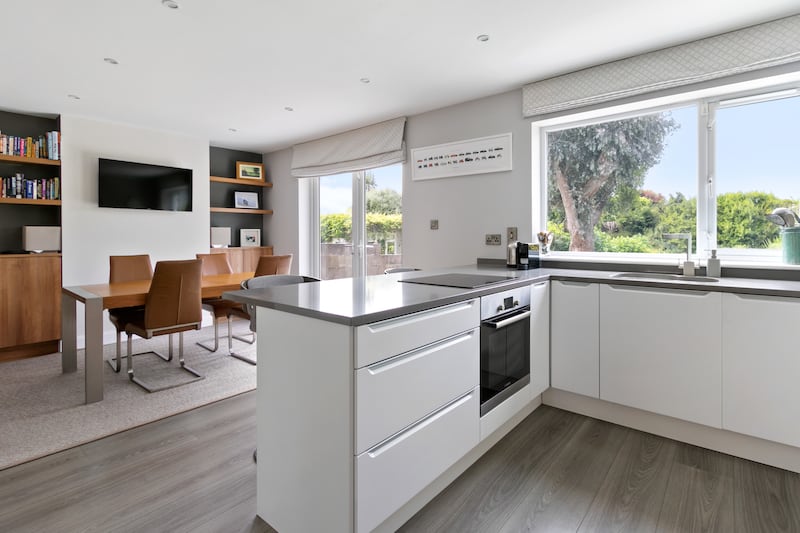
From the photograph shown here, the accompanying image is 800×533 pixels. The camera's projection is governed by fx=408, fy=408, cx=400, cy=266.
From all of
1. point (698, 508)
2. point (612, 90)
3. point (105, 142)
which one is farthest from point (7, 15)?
point (698, 508)

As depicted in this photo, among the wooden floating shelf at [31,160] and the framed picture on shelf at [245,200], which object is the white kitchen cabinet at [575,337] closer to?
the framed picture on shelf at [245,200]

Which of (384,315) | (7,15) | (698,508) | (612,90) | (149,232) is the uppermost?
(7,15)

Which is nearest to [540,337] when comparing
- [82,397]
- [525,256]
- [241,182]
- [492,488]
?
[525,256]

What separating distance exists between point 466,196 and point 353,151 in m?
1.57

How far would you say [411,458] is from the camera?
1.51m

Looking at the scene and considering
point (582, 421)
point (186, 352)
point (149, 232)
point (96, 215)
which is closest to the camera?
point (582, 421)

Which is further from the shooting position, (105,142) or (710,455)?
(105,142)

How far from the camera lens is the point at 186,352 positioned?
3.95m

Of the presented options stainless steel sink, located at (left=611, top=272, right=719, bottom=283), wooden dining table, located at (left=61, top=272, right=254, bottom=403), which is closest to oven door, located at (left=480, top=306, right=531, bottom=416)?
stainless steel sink, located at (left=611, top=272, right=719, bottom=283)

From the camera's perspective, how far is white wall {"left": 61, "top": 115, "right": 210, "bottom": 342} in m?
4.20

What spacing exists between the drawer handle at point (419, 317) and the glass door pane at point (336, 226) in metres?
3.35

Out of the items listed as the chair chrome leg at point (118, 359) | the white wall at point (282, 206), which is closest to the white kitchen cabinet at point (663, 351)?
the chair chrome leg at point (118, 359)

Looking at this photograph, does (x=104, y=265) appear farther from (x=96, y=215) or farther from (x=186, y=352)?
(x=186, y=352)

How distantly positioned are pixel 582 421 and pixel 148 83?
4.03m
